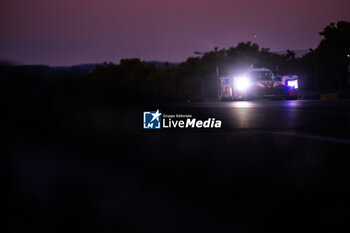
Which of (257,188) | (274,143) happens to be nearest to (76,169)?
(257,188)

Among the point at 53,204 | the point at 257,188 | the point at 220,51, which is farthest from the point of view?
the point at 220,51

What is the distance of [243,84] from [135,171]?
1479 centimetres

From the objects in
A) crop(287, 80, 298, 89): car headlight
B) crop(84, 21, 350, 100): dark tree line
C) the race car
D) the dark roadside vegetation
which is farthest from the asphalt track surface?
crop(287, 80, 298, 89): car headlight

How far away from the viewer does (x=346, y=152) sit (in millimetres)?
4723

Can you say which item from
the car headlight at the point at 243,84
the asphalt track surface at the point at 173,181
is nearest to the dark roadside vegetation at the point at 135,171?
the asphalt track surface at the point at 173,181

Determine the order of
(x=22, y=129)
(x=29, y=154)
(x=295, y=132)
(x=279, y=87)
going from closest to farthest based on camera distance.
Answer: (x=29, y=154) < (x=22, y=129) < (x=295, y=132) < (x=279, y=87)

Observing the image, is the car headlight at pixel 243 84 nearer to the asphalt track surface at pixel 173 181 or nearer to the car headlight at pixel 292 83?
the car headlight at pixel 292 83

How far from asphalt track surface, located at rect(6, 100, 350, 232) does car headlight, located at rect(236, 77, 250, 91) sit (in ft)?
39.1

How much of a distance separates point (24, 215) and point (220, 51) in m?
78.5

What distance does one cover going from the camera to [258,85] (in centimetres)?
1802

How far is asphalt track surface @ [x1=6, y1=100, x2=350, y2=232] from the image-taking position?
259 centimetres

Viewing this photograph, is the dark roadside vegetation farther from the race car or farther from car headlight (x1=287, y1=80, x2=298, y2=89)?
car headlight (x1=287, y1=80, x2=298, y2=89)

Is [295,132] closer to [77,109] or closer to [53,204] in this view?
[77,109]

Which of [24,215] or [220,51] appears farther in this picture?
[220,51]
